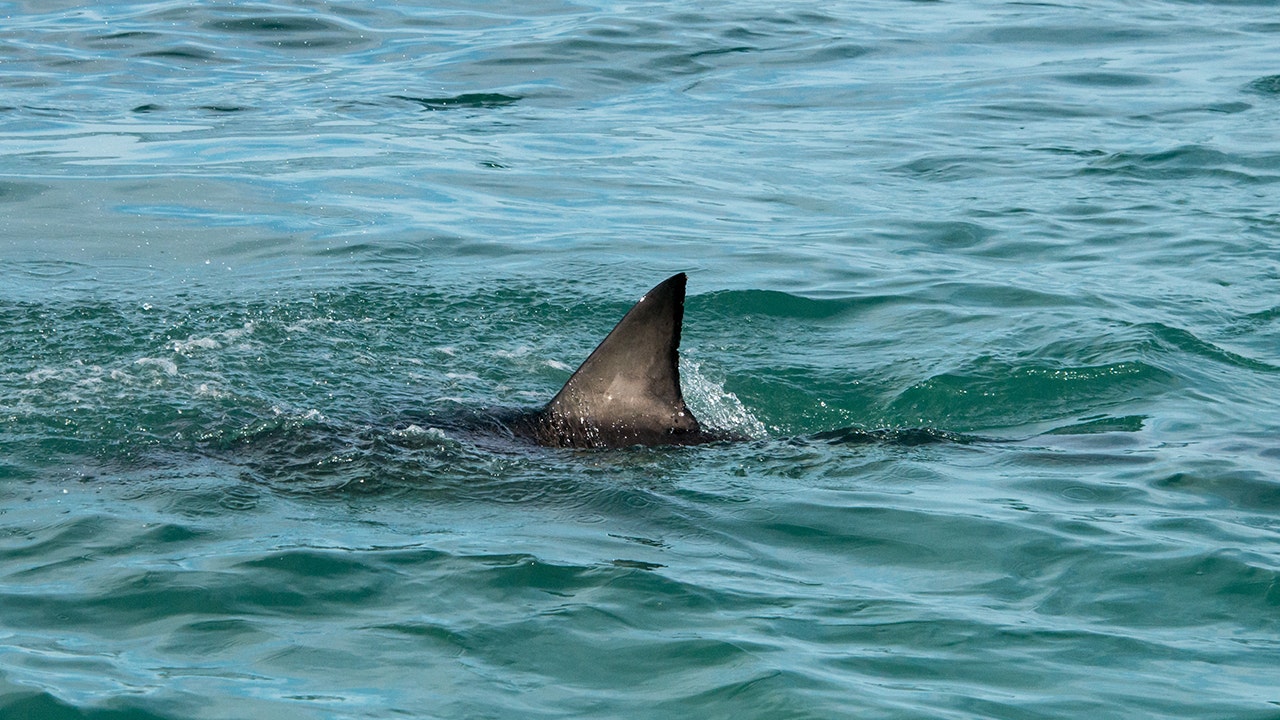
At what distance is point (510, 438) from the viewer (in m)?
6.32

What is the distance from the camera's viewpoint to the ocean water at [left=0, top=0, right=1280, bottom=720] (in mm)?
4445

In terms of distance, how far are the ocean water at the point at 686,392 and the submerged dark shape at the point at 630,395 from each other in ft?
0.37

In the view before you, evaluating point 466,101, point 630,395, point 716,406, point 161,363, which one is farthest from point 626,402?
point 466,101

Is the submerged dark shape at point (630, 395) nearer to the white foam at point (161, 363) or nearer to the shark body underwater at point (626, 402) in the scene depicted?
the shark body underwater at point (626, 402)

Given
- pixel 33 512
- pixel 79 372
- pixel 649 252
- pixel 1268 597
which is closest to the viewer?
pixel 1268 597

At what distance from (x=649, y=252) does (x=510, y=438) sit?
4.21 m

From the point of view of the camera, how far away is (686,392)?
754cm

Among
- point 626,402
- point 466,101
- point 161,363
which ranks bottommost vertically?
point 161,363

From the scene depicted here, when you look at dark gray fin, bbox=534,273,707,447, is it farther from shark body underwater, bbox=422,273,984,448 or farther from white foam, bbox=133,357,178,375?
white foam, bbox=133,357,178,375

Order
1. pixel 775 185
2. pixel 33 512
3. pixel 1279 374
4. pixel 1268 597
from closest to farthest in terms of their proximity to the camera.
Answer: pixel 1268 597
pixel 33 512
pixel 1279 374
pixel 775 185

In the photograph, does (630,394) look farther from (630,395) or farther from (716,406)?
(716,406)

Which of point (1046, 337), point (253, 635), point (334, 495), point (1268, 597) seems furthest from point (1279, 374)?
point (253, 635)

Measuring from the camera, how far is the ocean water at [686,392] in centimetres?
445

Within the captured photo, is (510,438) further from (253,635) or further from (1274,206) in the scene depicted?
(1274,206)
